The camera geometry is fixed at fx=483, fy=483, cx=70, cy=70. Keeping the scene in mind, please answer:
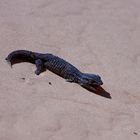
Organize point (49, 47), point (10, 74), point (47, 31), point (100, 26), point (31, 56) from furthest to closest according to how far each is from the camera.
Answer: point (100, 26), point (47, 31), point (49, 47), point (31, 56), point (10, 74)

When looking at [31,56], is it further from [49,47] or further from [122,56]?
[122,56]

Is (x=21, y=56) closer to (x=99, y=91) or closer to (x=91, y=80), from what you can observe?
(x=91, y=80)

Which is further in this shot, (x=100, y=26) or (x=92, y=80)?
(x=100, y=26)

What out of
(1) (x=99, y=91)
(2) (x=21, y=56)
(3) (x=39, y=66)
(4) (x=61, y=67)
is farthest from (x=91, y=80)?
(2) (x=21, y=56)

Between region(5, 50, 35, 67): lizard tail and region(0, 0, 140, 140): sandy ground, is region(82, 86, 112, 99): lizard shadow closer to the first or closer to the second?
region(0, 0, 140, 140): sandy ground

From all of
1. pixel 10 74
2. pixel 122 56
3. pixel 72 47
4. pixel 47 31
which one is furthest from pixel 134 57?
pixel 10 74

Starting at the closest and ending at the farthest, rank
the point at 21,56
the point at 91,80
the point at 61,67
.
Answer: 1. the point at 91,80
2. the point at 61,67
3. the point at 21,56

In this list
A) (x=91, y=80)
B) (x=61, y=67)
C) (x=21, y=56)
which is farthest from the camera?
(x=21, y=56)
